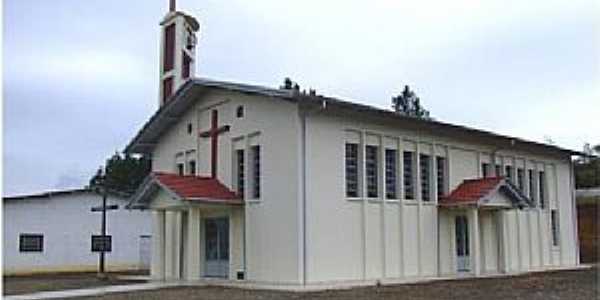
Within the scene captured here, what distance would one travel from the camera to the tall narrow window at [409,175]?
73.7 ft

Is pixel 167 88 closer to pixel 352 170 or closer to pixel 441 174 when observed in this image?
pixel 352 170

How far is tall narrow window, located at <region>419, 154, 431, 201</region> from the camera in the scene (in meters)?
23.1

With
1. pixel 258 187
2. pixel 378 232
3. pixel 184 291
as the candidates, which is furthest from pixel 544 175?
pixel 184 291

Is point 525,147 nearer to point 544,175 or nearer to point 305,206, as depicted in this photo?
point 544,175

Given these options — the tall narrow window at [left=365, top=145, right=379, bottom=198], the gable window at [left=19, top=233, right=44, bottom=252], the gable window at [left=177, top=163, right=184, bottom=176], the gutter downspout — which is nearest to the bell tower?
the gable window at [left=177, top=163, right=184, bottom=176]

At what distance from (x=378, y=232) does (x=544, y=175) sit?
11.0 metres

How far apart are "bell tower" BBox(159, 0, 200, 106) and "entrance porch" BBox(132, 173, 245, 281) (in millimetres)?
5539

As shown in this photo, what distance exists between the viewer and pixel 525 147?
1083 inches

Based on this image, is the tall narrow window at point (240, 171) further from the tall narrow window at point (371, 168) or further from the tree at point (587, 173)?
the tree at point (587, 173)

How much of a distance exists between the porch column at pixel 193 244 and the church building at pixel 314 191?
5 centimetres

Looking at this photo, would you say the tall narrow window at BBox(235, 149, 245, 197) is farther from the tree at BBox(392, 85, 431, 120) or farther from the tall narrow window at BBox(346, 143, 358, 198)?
the tree at BBox(392, 85, 431, 120)

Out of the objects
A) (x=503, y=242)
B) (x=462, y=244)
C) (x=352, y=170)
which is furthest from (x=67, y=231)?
(x=503, y=242)

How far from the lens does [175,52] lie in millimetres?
26609

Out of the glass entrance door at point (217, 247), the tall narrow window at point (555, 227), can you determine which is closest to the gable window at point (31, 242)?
the glass entrance door at point (217, 247)
